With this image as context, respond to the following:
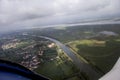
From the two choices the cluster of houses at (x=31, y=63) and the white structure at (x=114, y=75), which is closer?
the white structure at (x=114, y=75)

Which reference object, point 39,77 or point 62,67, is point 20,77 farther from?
point 62,67

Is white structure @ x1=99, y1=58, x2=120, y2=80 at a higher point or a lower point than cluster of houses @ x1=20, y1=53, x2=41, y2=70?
higher

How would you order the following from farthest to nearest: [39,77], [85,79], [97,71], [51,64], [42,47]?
[42,47] → [51,64] → [97,71] → [85,79] → [39,77]

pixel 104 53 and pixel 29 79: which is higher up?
pixel 29 79

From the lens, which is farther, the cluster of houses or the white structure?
the cluster of houses

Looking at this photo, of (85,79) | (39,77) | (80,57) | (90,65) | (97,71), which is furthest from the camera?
(80,57)

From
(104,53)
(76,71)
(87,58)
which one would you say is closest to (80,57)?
(87,58)

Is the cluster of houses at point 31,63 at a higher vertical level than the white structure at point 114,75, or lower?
lower

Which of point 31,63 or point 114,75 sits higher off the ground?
point 114,75

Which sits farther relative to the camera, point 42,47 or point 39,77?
point 42,47

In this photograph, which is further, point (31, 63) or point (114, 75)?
point (31, 63)
